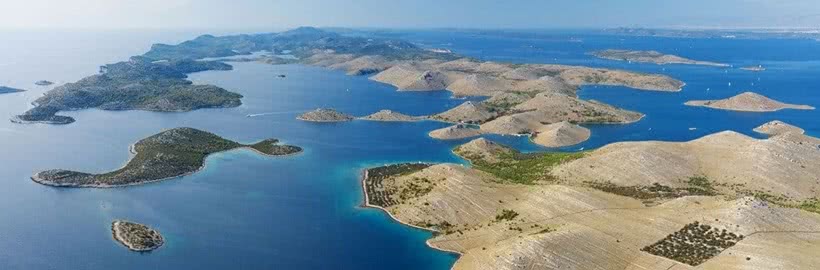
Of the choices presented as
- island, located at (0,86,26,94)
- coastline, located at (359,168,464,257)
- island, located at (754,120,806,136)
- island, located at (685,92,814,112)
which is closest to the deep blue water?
coastline, located at (359,168,464,257)

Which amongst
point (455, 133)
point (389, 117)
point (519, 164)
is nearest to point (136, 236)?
point (519, 164)

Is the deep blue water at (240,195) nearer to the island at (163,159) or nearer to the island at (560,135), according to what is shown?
the island at (163,159)

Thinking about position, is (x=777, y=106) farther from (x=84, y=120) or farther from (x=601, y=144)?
(x=84, y=120)

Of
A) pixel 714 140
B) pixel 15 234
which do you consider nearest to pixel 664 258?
pixel 714 140

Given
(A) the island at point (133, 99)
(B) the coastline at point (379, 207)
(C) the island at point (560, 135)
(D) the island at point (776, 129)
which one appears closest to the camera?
(B) the coastline at point (379, 207)

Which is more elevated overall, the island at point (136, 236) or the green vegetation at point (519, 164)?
the green vegetation at point (519, 164)

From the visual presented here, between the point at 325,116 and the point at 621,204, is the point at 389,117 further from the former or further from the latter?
the point at 621,204

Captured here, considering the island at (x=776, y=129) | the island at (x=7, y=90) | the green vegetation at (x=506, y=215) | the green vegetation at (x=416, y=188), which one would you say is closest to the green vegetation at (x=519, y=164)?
the green vegetation at (x=416, y=188)
